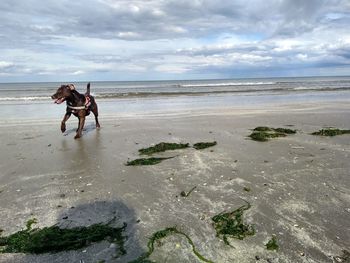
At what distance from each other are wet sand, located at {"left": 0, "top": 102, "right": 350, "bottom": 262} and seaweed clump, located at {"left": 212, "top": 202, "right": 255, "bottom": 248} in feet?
0.27

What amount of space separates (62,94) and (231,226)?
677 centimetres

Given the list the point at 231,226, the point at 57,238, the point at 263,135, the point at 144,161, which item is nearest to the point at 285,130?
Result: the point at 263,135

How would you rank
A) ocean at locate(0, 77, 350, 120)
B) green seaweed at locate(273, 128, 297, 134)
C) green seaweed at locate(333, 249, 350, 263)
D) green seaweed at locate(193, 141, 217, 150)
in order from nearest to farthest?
green seaweed at locate(333, 249, 350, 263) → green seaweed at locate(193, 141, 217, 150) → green seaweed at locate(273, 128, 297, 134) → ocean at locate(0, 77, 350, 120)

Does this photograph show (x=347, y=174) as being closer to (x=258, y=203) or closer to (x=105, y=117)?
(x=258, y=203)

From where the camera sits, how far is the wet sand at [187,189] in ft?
11.8

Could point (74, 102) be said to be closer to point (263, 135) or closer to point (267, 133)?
point (263, 135)

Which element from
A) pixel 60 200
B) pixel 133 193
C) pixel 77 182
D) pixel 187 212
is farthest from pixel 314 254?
→ pixel 77 182

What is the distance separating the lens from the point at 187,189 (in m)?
5.26

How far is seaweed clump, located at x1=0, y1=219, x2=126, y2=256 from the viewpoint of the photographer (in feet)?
11.7

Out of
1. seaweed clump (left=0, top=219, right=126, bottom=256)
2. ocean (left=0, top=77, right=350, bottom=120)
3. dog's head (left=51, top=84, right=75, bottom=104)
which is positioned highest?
dog's head (left=51, top=84, right=75, bottom=104)

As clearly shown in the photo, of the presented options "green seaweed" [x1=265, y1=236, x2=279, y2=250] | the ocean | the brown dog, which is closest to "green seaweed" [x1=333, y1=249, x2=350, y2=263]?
"green seaweed" [x1=265, y1=236, x2=279, y2=250]

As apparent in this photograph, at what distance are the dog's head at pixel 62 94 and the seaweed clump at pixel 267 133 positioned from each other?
196 inches

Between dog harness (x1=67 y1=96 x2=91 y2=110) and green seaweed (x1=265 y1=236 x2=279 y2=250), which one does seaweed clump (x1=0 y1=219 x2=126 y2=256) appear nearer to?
green seaweed (x1=265 y1=236 x2=279 y2=250)

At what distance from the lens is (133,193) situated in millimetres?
5156
